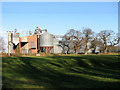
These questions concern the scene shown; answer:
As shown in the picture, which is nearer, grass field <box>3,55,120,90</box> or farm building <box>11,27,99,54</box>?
grass field <box>3,55,120,90</box>

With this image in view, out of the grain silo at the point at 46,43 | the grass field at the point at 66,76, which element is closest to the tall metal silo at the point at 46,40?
the grain silo at the point at 46,43

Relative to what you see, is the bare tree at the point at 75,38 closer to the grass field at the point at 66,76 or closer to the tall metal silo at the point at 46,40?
the tall metal silo at the point at 46,40

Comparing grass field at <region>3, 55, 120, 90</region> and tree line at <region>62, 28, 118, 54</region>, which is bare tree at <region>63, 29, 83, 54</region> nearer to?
tree line at <region>62, 28, 118, 54</region>

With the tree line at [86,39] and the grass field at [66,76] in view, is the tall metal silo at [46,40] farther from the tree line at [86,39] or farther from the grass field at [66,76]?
the grass field at [66,76]

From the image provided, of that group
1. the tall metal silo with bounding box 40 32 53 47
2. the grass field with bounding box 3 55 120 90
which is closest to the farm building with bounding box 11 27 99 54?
the tall metal silo with bounding box 40 32 53 47

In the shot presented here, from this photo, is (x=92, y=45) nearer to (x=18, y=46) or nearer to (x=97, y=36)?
(x=97, y=36)

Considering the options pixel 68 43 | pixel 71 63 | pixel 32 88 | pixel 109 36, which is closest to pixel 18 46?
pixel 68 43

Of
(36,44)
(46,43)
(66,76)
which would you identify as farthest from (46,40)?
(66,76)

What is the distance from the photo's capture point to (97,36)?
194 ft

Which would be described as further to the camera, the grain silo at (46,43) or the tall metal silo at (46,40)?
the tall metal silo at (46,40)

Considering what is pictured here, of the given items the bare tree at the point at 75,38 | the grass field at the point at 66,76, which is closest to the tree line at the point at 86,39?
the bare tree at the point at 75,38

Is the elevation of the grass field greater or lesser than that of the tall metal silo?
lesser

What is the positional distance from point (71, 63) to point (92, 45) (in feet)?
132

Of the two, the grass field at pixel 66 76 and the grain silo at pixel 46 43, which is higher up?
the grain silo at pixel 46 43
